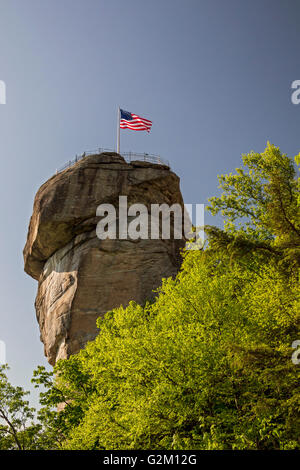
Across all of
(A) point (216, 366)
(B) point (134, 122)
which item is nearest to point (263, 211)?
(A) point (216, 366)

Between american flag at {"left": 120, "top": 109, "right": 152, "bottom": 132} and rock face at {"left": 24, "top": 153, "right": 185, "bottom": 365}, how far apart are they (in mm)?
2674

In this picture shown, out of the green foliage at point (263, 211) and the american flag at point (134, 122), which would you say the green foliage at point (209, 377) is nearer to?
the green foliage at point (263, 211)

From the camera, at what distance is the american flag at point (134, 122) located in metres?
31.8

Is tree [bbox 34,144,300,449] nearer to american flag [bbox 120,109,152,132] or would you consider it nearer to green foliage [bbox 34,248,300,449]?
green foliage [bbox 34,248,300,449]

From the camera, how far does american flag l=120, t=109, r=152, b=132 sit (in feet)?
104

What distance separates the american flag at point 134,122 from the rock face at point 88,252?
2674 millimetres

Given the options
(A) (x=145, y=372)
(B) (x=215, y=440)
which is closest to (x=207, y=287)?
(A) (x=145, y=372)

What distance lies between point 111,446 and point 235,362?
463cm

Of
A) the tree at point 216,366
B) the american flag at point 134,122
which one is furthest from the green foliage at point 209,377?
the american flag at point 134,122

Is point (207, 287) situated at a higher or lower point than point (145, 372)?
higher

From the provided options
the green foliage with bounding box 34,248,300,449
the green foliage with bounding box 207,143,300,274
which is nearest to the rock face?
the green foliage with bounding box 207,143,300,274

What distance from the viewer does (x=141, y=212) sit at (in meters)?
30.5

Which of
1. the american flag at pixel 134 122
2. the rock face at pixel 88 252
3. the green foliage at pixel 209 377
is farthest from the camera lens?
the american flag at pixel 134 122

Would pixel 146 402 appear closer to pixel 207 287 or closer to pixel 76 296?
pixel 207 287
